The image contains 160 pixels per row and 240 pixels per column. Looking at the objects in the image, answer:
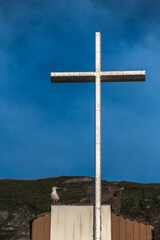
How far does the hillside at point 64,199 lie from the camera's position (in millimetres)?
79250

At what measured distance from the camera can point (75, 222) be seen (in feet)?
74.8

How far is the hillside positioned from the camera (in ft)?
260

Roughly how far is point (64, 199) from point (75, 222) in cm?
7003

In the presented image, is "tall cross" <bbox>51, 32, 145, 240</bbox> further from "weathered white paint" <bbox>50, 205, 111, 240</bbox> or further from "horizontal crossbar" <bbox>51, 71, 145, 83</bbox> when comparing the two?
"weathered white paint" <bbox>50, 205, 111, 240</bbox>

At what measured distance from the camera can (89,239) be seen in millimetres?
22359

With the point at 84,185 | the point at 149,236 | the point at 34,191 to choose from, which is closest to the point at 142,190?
the point at 84,185

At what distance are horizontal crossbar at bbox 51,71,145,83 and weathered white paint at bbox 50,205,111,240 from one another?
6.62 m

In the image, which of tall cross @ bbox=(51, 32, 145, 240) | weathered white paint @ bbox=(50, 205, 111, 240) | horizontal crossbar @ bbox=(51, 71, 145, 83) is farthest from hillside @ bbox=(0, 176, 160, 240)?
tall cross @ bbox=(51, 32, 145, 240)

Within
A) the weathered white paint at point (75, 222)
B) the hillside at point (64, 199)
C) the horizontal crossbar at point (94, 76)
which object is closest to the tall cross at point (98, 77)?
the horizontal crossbar at point (94, 76)

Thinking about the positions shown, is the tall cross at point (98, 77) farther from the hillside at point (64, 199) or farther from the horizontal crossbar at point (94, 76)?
the hillside at point (64, 199)

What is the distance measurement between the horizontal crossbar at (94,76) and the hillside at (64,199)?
47.5 m

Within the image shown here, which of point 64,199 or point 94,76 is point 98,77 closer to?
point 94,76

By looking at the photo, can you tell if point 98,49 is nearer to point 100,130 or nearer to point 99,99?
point 99,99

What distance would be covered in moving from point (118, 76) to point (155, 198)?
7773 cm
